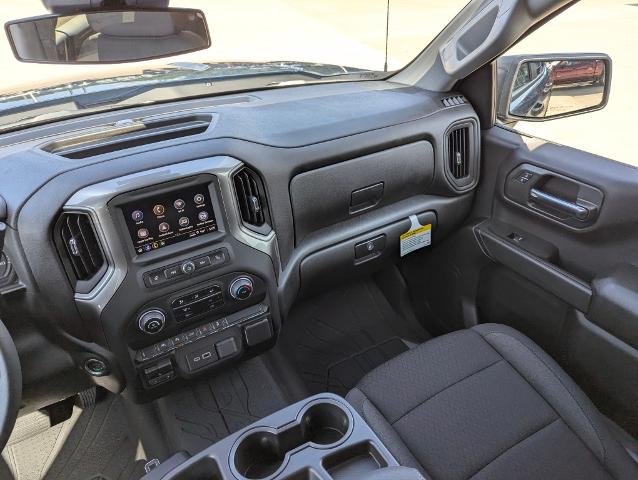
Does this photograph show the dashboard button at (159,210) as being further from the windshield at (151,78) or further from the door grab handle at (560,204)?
the door grab handle at (560,204)

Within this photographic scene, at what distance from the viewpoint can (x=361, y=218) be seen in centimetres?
194

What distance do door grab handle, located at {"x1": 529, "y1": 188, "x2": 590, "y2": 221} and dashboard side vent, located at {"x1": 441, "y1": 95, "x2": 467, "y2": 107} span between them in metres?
0.42

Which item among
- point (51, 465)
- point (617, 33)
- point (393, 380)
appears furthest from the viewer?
point (617, 33)

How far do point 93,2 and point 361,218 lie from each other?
1.08m

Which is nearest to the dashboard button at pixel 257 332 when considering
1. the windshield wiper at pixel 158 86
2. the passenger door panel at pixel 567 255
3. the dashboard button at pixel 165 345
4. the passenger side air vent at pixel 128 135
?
the dashboard button at pixel 165 345

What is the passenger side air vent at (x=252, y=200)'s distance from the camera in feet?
5.15

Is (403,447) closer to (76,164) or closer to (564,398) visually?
(564,398)

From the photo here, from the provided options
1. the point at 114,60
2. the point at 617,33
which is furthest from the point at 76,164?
the point at 617,33

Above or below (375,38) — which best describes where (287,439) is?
above

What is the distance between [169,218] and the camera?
1446mm

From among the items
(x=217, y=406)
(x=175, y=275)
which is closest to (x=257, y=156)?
(x=175, y=275)

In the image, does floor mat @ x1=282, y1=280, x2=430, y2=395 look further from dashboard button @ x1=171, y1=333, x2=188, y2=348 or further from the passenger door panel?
dashboard button @ x1=171, y1=333, x2=188, y2=348

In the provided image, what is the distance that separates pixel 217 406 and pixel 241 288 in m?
0.55

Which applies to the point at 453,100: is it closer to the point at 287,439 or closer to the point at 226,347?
the point at 226,347
